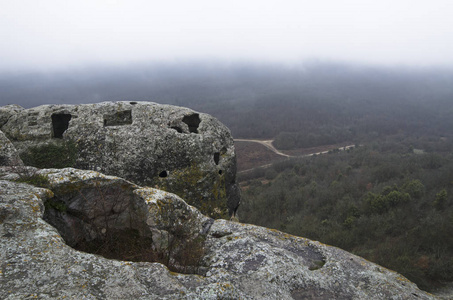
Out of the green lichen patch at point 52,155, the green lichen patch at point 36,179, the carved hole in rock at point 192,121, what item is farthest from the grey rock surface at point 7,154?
the carved hole in rock at point 192,121

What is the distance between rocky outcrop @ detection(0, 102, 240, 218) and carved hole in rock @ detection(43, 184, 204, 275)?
4430mm

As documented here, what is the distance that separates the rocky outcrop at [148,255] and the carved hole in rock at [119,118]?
18.6 feet

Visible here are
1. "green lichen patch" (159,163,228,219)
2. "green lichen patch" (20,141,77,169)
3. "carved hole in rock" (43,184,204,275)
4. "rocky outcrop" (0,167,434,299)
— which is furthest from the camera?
"green lichen patch" (159,163,228,219)

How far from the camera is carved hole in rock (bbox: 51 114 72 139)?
1238 centimetres

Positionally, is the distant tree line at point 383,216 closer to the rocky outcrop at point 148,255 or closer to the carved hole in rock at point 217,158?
the carved hole in rock at point 217,158

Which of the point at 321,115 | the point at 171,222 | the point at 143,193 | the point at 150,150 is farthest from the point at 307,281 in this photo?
the point at 321,115

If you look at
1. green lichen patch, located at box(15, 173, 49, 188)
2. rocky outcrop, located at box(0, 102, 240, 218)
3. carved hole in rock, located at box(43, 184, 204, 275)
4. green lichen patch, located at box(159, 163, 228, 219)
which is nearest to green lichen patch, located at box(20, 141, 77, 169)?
rocky outcrop, located at box(0, 102, 240, 218)

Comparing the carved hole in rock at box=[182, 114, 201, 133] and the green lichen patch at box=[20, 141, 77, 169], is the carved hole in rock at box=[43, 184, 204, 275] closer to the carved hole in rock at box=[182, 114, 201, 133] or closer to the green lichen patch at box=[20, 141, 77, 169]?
the green lichen patch at box=[20, 141, 77, 169]

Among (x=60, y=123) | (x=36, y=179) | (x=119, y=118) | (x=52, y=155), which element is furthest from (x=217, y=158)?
(x=60, y=123)

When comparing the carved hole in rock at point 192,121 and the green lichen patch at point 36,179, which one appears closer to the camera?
the green lichen patch at point 36,179

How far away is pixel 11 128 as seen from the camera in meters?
11.8

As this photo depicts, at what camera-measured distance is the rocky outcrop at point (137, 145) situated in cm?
1098

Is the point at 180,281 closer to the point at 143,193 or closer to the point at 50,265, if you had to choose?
the point at 50,265

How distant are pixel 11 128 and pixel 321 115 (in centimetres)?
14791
